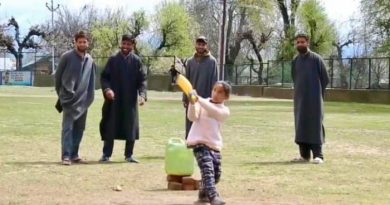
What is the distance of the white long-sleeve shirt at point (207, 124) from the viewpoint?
7668mm

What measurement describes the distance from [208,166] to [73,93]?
12.8 feet

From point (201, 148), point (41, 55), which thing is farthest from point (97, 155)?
point (41, 55)

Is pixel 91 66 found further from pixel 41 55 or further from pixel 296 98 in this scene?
pixel 41 55

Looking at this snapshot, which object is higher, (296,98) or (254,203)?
(296,98)

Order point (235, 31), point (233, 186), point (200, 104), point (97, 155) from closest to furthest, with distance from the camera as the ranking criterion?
point (200, 104) → point (233, 186) → point (97, 155) → point (235, 31)

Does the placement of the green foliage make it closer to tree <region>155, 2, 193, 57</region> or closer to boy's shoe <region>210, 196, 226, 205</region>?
tree <region>155, 2, 193, 57</region>

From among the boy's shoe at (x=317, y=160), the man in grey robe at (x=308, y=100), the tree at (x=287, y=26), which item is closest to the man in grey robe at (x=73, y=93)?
the man in grey robe at (x=308, y=100)

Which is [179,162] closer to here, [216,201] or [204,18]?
[216,201]

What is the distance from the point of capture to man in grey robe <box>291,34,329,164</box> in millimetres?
11711

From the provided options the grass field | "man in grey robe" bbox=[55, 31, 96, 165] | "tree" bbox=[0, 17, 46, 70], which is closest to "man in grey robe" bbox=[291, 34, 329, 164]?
the grass field

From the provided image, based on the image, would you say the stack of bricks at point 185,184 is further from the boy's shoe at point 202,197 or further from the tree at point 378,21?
the tree at point 378,21

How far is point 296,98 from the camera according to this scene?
1198cm

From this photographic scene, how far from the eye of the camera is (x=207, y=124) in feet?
25.5

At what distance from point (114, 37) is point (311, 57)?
6766 cm
